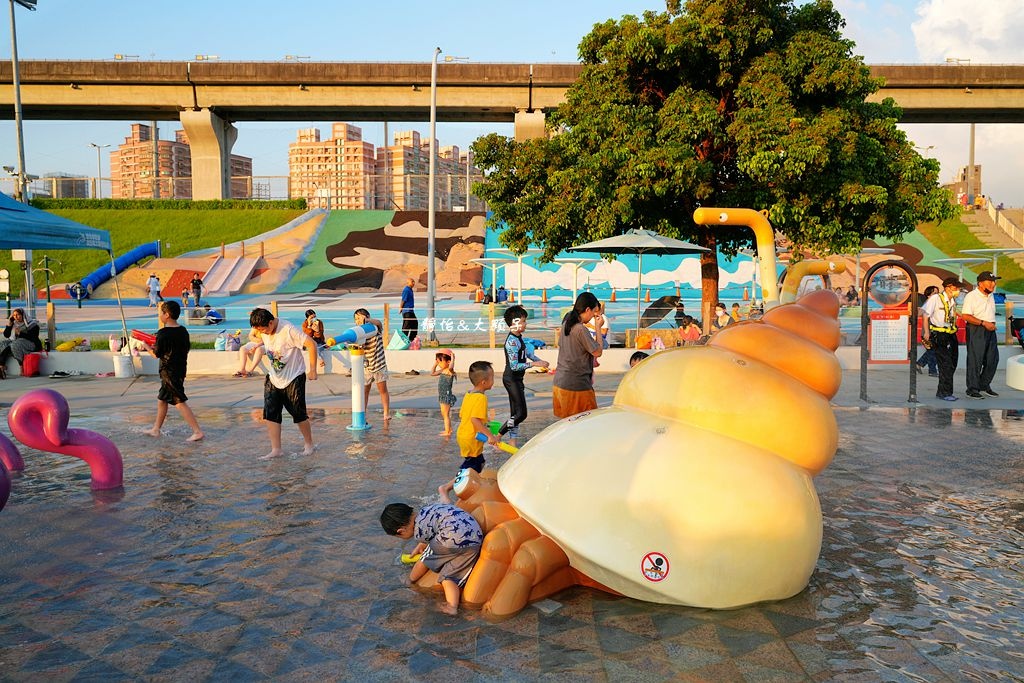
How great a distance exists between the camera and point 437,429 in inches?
432

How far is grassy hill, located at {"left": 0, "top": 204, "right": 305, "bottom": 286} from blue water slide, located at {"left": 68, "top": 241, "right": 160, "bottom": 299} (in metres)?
0.89

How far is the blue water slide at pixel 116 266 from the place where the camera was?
3316 cm

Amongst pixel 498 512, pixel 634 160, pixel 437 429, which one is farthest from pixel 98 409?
pixel 634 160

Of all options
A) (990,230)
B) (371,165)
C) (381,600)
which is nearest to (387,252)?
(990,230)

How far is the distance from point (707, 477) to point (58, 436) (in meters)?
6.35

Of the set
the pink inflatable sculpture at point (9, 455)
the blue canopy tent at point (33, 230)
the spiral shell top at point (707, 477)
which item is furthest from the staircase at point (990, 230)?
Result: the pink inflatable sculpture at point (9, 455)

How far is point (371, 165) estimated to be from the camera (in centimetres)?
17738

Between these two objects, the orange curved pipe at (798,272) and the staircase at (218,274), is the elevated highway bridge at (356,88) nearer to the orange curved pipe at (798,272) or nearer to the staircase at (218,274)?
the staircase at (218,274)

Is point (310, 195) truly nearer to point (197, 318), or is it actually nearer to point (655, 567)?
point (197, 318)

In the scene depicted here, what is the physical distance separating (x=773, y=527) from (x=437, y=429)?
22.4 feet

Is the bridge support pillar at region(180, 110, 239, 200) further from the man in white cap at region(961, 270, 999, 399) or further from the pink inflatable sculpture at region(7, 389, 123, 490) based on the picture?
the man in white cap at region(961, 270, 999, 399)

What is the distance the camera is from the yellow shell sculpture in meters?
4.61

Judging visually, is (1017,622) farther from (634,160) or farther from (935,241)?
(935,241)

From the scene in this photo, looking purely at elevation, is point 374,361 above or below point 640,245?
below
